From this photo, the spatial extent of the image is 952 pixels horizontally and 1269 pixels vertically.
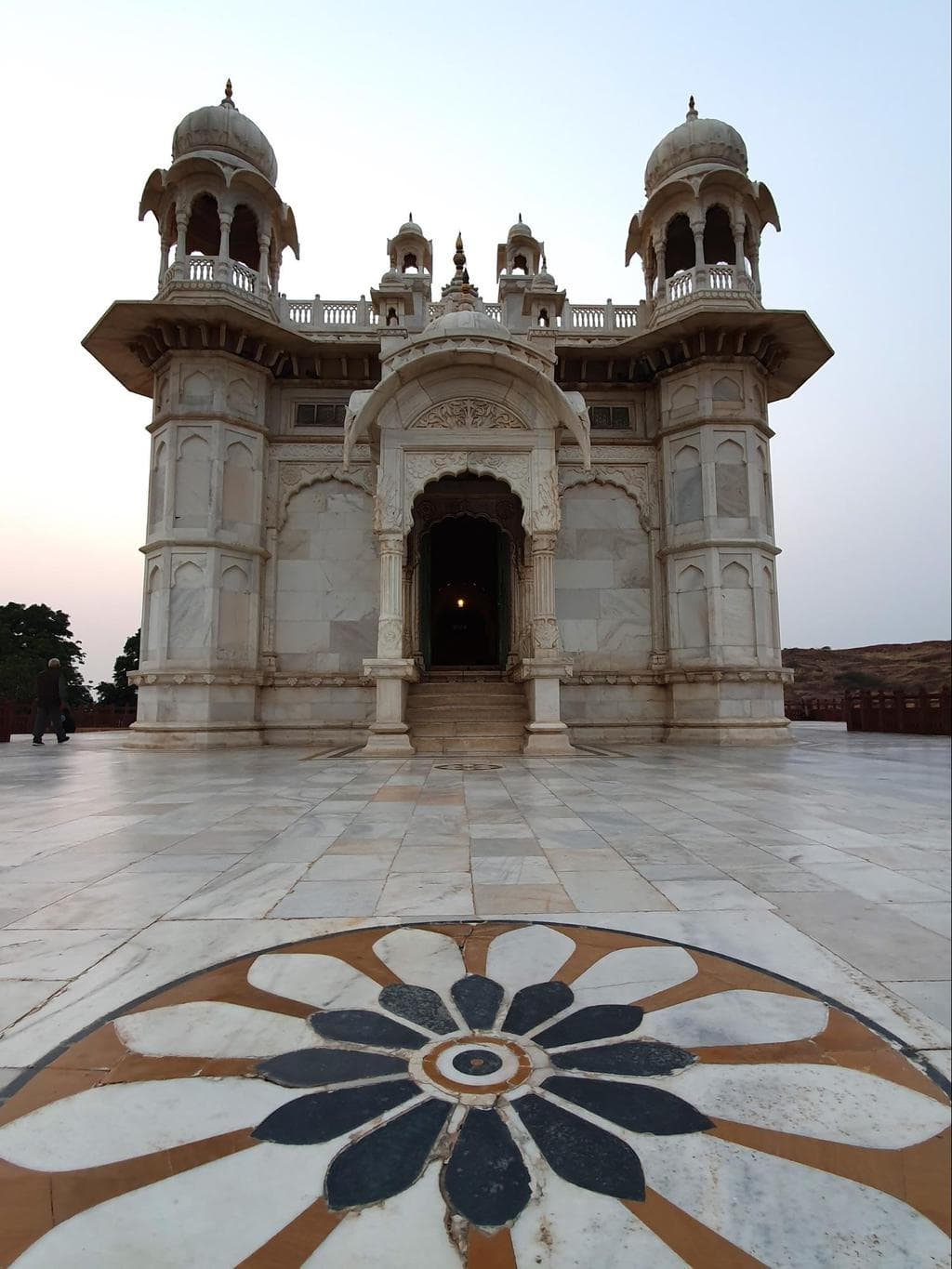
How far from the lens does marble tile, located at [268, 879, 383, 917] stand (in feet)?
10.5

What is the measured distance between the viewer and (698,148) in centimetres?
1586

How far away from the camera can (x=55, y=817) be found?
5832 millimetres

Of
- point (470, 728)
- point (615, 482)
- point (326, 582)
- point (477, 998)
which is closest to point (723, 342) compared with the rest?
point (615, 482)

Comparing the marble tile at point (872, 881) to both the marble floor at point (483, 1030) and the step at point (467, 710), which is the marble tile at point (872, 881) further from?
the step at point (467, 710)

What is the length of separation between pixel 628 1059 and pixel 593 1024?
0.20 metres

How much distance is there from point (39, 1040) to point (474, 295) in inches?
651

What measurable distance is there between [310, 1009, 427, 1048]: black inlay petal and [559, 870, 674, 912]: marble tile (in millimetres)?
1331

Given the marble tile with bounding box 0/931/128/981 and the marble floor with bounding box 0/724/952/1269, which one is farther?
the marble tile with bounding box 0/931/128/981

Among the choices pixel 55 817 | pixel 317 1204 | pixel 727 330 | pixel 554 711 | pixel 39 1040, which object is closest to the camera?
pixel 317 1204

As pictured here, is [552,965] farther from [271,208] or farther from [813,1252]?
[271,208]

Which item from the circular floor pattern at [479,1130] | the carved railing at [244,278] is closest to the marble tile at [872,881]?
the circular floor pattern at [479,1130]

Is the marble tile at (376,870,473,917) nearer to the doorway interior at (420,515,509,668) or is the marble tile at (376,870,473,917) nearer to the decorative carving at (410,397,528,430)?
the decorative carving at (410,397,528,430)

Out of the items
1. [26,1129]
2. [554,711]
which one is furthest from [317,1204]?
[554,711]

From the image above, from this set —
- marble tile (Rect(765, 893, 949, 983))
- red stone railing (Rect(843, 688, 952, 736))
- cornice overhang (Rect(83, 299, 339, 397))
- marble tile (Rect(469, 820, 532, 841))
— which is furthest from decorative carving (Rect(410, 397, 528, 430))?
marble tile (Rect(765, 893, 949, 983))
